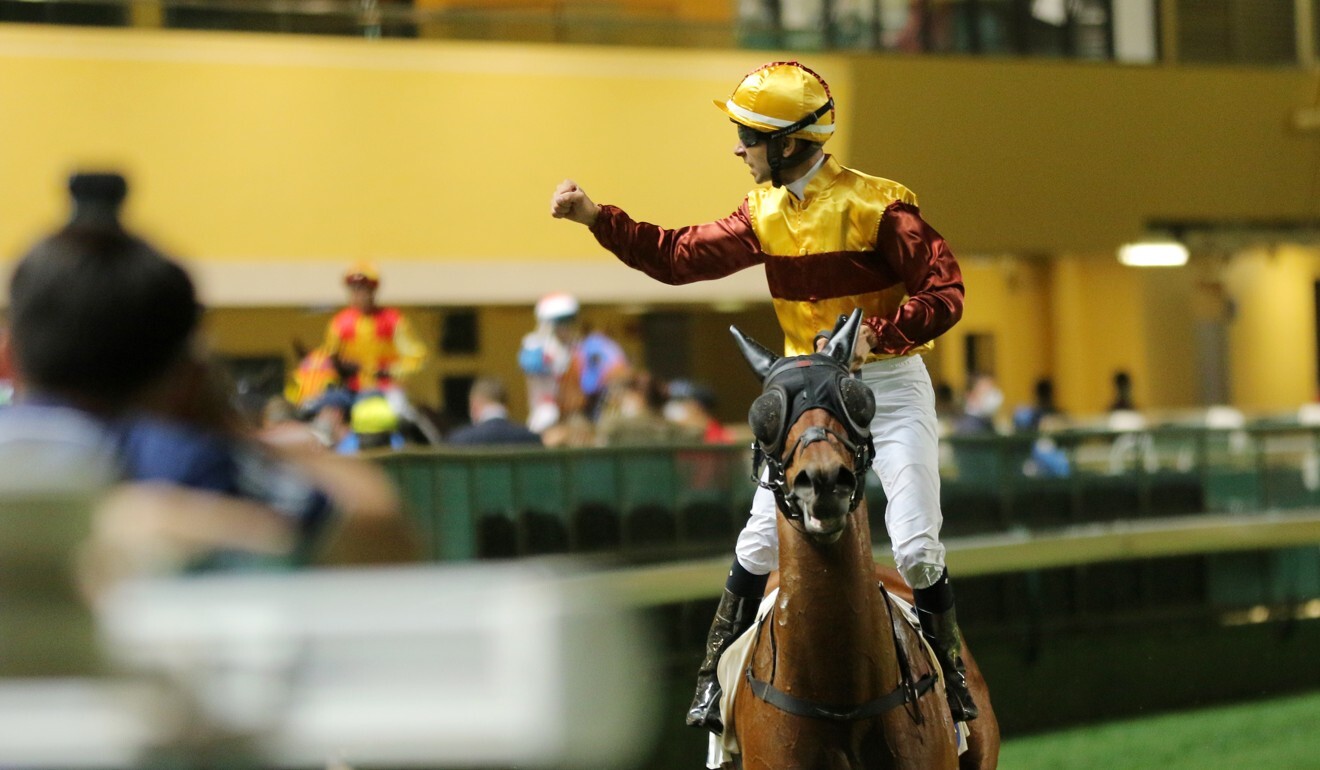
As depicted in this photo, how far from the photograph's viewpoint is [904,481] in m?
4.89

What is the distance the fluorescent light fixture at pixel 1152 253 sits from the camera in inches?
779

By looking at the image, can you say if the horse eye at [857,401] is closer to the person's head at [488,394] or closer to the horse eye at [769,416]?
the horse eye at [769,416]

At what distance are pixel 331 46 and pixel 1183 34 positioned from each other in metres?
9.03

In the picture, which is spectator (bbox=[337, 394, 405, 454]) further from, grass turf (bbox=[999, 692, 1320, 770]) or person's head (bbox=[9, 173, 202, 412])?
person's head (bbox=[9, 173, 202, 412])

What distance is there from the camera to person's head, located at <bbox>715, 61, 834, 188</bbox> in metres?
4.74

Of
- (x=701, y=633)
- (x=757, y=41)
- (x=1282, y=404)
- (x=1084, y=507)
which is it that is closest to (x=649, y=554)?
(x=701, y=633)

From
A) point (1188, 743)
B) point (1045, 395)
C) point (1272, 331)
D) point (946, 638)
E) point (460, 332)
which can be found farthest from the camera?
point (1272, 331)

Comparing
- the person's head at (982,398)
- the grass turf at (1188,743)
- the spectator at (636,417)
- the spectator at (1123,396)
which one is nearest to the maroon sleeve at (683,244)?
the spectator at (636,417)

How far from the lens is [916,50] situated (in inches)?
696

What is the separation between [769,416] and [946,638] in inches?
38.4

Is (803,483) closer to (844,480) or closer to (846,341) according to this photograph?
(844,480)

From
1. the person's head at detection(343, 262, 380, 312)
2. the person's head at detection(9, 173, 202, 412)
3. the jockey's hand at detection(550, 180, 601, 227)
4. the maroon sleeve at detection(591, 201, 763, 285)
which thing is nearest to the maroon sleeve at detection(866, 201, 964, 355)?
the maroon sleeve at detection(591, 201, 763, 285)

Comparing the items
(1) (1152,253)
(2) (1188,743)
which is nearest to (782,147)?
(2) (1188,743)

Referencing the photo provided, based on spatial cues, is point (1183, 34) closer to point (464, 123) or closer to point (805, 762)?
point (464, 123)
